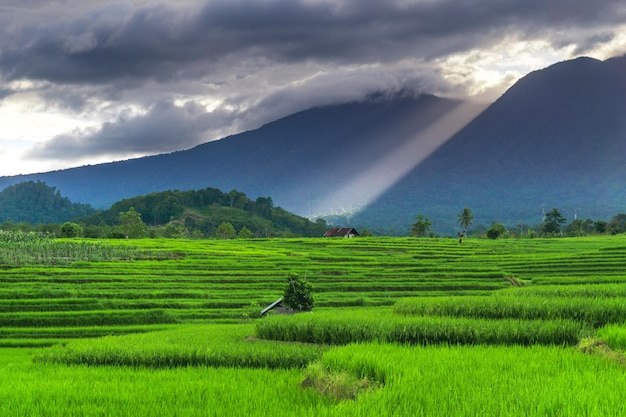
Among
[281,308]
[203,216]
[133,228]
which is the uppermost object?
[203,216]

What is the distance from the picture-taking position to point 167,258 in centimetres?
5662

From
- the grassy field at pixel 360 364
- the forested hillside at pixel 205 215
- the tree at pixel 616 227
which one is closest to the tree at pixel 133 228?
the forested hillside at pixel 205 215

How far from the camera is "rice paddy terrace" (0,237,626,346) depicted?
28969 millimetres

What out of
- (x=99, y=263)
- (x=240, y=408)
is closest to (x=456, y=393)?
(x=240, y=408)

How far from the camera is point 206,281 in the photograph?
4331 centimetres

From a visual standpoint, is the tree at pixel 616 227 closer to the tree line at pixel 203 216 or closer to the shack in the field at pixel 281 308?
the tree line at pixel 203 216

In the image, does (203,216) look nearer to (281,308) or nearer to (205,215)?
(205,215)

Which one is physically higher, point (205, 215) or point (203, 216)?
point (205, 215)

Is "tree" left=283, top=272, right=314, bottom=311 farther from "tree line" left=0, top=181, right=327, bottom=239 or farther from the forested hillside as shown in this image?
the forested hillside

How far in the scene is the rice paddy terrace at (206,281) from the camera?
29.0m

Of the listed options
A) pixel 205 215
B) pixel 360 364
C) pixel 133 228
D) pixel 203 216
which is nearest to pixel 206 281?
pixel 360 364

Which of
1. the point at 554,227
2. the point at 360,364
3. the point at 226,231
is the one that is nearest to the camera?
the point at 360,364

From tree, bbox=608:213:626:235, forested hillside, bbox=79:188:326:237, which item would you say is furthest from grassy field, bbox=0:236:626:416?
forested hillside, bbox=79:188:326:237

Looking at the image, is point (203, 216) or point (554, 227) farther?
point (203, 216)
